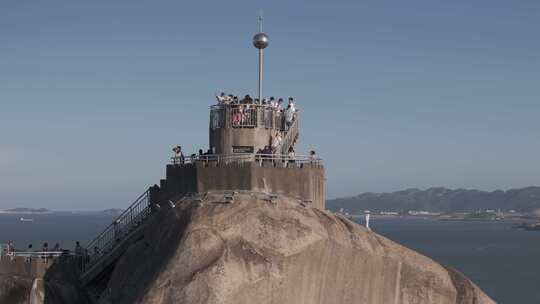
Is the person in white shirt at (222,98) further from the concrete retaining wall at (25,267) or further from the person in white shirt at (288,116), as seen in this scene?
the concrete retaining wall at (25,267)

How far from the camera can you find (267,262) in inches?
1214

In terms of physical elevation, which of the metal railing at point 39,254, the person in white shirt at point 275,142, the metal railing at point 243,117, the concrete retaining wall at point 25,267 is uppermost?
the metal railing at point 243,117

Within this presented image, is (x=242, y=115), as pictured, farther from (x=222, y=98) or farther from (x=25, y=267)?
(x=25, y=267)

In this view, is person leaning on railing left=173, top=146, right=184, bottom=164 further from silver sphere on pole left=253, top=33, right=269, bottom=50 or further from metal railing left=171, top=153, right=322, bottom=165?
silver sphere on pole left=253, top=33, right=269, bottom=50

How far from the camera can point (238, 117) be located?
39969 mm

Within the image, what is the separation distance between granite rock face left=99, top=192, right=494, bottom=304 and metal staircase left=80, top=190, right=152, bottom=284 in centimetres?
398

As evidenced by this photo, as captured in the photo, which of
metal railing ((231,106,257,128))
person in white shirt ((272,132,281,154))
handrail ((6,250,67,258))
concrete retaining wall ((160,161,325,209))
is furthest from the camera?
handrail ((6,250,67,258))

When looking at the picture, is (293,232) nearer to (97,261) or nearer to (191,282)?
(191,282)

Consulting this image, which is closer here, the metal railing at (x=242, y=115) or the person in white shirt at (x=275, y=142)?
the person in white shirt at (x=275, y=142)

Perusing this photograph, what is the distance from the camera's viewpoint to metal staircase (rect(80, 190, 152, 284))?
4078 centimetres

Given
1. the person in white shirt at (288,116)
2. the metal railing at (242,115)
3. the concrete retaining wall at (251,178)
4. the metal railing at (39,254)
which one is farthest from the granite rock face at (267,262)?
the metal railing at (39,254)

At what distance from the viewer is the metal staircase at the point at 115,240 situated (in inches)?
1606

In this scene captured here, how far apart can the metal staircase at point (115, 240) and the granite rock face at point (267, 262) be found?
3978 mm

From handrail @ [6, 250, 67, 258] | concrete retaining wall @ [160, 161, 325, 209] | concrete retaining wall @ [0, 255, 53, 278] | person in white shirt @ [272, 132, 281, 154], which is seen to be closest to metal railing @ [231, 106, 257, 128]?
person in white shirt @ [272, 132, 281, 154]
